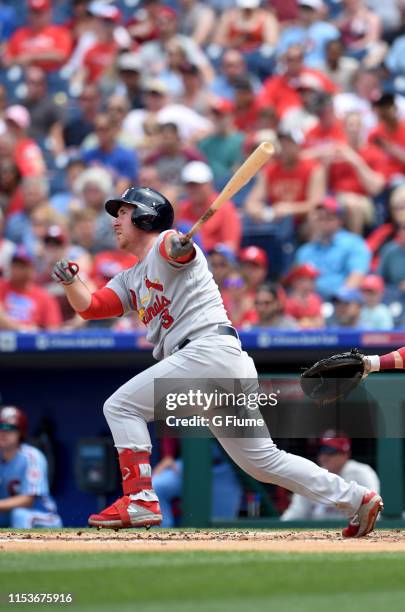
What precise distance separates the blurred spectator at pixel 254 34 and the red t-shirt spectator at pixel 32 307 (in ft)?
13.6

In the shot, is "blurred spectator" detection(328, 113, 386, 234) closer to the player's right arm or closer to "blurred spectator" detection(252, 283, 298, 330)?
"blurred spectator" detection(252, 283, 298, 330)

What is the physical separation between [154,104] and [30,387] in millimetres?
3940

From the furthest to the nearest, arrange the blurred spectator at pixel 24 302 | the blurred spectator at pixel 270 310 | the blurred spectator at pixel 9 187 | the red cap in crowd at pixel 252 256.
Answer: the blurred spectator at pixel 9 187 → the red cap in crowd at pixel 252 256 → the blurred spectator at pixel 24 302 → the blurred spectator at pixel 270 310

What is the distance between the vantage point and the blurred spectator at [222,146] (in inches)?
467

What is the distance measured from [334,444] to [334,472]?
0.17m

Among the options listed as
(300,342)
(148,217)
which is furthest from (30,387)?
(148,217)

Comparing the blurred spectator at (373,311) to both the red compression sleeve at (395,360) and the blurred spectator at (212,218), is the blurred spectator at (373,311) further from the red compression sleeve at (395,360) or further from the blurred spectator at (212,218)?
the red compression sleeve at (395,360)

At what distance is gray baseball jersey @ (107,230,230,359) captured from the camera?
5.96 metres

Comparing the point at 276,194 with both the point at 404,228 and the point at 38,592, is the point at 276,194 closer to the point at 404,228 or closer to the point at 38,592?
the point at 404,228

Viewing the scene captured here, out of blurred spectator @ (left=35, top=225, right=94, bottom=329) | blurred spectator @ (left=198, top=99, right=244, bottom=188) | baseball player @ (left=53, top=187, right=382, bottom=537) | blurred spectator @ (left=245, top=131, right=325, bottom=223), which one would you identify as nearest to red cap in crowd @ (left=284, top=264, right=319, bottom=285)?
blurred spectator @ (left=245, top=131, right=325, bottom=223)

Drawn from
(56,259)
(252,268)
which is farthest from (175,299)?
(56,259)

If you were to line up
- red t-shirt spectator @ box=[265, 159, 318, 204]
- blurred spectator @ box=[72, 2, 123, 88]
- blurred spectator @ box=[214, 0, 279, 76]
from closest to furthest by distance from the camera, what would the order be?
red t-shirt spectator @ box=[265, 159, 318, 204]
blurred spectator @ box=[214, 0, 279, 76]
blurred spectator @ box=[72, 2, 123, 88]

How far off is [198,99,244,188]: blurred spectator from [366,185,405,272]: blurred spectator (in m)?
1.71

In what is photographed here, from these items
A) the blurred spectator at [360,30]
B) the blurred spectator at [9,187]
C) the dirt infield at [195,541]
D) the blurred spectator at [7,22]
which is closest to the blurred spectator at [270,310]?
the dirt infield at [195,541]
